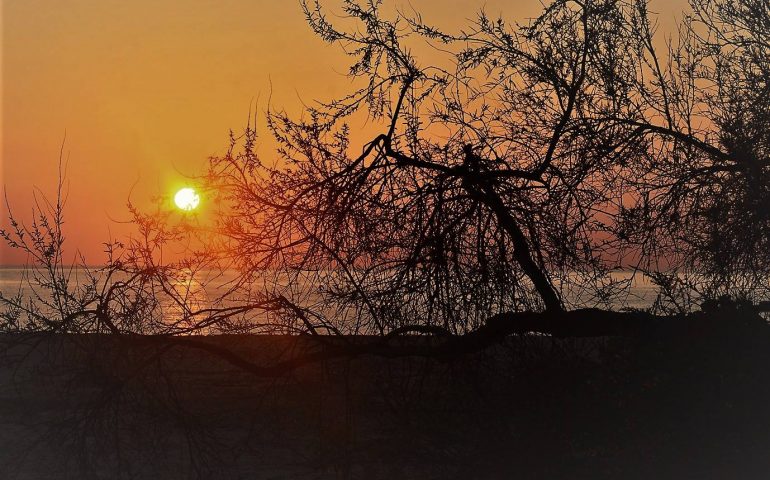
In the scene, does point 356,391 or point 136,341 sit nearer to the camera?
point 136,341

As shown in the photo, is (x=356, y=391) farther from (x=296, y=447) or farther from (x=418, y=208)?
(x=418, y=208)

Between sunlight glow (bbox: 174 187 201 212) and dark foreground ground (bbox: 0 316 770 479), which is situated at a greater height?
sunlight glow (bbox: 174 187 201 212)

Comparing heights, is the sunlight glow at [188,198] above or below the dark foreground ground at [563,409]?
above

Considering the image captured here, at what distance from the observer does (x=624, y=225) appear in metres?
9.37

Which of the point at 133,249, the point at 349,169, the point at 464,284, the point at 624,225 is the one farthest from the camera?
the point at 624,225

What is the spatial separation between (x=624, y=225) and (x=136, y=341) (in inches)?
208

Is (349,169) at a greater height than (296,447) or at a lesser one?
greater

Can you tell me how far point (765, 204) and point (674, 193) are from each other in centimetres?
99

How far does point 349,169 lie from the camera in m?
8.02

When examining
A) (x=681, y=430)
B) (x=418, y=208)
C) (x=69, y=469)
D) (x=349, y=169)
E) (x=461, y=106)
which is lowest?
(x=681, y=430)

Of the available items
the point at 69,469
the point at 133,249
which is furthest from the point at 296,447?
the point at 133,249

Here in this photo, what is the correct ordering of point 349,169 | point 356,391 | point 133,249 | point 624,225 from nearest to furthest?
point 349,169, point 133,249, point 624,225, point 356,391

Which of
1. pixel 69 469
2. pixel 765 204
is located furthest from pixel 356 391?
pixel 765 204

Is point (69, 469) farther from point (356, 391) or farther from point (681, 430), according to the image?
point (681, 430)
